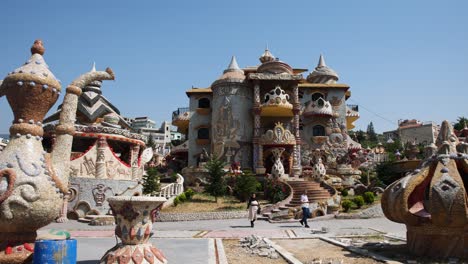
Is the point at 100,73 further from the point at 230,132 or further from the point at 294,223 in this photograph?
the point at 230,132

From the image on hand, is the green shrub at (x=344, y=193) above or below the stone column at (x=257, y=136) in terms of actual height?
below

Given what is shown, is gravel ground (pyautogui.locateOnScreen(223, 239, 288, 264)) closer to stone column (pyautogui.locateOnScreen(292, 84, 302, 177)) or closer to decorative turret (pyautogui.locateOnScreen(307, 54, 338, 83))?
stone column (pyautogui.locateOnScreen(292, 84, 302, 177))

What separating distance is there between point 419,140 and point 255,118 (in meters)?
50.5

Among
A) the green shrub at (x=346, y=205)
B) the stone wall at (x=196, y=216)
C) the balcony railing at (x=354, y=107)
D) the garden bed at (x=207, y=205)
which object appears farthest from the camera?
the balcony railing at (x=354, y=107)

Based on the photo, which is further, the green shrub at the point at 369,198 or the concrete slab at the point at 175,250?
the green shrub at the point at 369,198

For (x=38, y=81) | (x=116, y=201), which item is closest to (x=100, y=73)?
(x=38, y=81)

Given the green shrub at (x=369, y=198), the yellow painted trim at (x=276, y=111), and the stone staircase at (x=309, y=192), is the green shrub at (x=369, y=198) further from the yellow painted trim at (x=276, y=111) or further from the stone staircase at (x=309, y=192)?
the yellow painted trim at (x=276, y=111)

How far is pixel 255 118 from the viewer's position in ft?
105

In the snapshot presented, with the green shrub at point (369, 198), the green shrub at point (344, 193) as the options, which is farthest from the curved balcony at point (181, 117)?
the green shrub at point (369, 198)

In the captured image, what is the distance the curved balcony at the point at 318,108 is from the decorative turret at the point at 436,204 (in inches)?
974

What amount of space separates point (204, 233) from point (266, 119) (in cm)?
2083

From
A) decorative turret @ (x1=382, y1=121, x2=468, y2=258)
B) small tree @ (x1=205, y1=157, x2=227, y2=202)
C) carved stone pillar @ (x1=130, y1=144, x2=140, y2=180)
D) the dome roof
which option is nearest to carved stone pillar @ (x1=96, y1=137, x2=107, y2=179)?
carved stone pillar @ (x1=130, y1=144, x2=140, y2=180)

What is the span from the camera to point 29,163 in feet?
22.3

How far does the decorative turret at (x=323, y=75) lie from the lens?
38281mm
